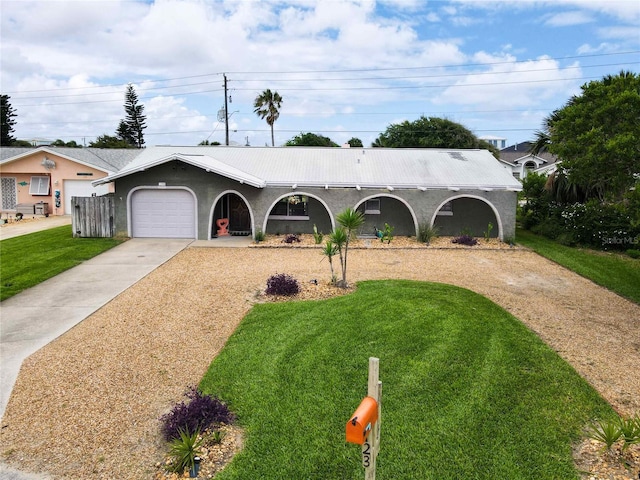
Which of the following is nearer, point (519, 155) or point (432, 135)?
point (432, 135)

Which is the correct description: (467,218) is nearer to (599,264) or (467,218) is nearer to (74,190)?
(599,264)

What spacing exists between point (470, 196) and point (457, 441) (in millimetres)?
16081

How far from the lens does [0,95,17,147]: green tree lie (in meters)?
66.0

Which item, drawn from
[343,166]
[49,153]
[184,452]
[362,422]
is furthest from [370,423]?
[49,153]

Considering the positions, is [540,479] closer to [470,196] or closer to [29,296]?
[29,296]

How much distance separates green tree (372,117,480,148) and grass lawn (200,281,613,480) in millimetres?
41173

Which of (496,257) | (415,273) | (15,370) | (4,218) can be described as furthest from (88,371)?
(4,218)

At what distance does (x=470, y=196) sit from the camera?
2047 cm

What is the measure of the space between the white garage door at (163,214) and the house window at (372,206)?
7.67 m

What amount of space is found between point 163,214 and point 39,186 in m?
14.0

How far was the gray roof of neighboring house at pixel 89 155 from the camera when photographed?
29.0 m

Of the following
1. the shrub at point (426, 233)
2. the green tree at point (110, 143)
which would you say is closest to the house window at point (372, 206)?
the shrub at point (426, 233)

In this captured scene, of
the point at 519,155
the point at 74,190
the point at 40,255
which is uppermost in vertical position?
the point at 519,155

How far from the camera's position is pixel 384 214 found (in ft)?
71.7
